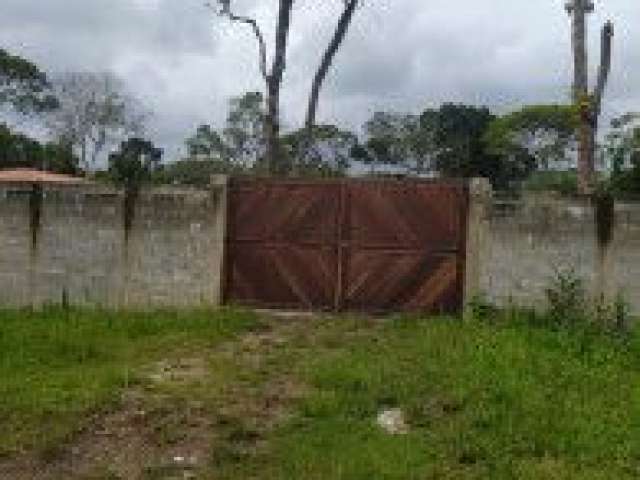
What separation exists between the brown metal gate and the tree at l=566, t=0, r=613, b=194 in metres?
6.68

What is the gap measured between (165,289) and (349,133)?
41.1 meters

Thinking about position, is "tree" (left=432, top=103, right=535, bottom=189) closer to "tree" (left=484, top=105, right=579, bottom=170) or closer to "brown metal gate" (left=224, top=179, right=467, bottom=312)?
"tree" (left=484, top=105, right=579, bottom=170)

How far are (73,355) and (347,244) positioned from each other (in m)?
4.04

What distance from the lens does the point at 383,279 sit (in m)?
16.3

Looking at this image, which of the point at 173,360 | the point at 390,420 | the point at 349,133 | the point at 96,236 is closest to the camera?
the point at 390,420

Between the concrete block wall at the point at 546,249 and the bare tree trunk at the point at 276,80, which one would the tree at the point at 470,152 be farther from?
the concrete block wall at the point at 546,249

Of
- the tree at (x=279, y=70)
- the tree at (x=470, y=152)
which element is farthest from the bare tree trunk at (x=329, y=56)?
the tree at (x=470, y=152)

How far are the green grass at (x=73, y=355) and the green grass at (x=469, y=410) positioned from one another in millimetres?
1659

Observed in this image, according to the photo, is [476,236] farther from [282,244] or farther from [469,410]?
[469,410]

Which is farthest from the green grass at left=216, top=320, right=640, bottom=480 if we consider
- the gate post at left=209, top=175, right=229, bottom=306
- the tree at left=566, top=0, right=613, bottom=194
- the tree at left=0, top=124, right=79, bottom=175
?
the tree at left=0, top=124, right=79, bottom=175

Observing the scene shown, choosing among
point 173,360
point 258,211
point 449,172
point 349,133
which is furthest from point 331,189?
point 349,133

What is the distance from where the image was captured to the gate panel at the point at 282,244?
53.8 feet

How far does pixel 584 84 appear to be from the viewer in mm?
22516

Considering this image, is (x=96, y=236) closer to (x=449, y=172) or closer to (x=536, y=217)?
(x=536, y=217)
